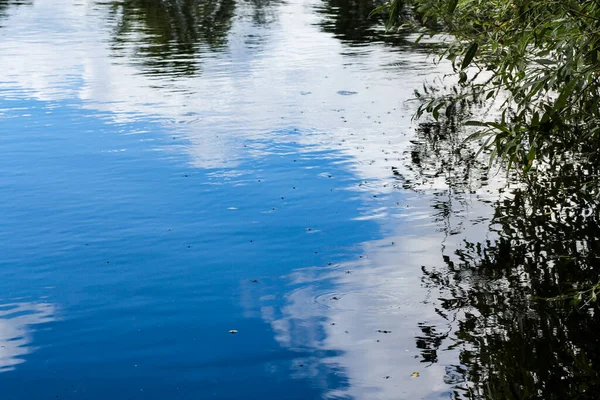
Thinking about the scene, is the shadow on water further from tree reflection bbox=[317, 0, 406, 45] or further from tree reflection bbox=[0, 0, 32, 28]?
tree reflection bbox=[0, 0, 32, 28]

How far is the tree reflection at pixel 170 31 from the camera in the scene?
85.9 ft

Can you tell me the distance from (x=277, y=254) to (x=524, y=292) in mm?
2828

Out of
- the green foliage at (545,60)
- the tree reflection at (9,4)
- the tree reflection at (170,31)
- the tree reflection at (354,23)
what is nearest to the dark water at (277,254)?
the green foliage at (545,60)

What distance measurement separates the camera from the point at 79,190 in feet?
43.6

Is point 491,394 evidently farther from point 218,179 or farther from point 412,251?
point 218,179

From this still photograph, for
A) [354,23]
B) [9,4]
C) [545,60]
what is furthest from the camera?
[9,4]

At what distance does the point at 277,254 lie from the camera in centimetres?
1051

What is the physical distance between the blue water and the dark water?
0.11ft

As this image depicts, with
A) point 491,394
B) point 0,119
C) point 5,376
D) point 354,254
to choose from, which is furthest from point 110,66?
point 491,394

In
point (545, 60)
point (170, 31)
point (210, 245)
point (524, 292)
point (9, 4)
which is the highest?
point (545, 60)

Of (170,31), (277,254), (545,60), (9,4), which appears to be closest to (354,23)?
(170,31)

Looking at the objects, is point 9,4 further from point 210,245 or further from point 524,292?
point 524,292

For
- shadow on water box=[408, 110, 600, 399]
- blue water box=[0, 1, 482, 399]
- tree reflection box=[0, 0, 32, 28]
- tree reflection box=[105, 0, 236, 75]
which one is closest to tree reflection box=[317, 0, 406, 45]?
tree reflection box=[105, 0, 236, 75]

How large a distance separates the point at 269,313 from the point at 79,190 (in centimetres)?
532
